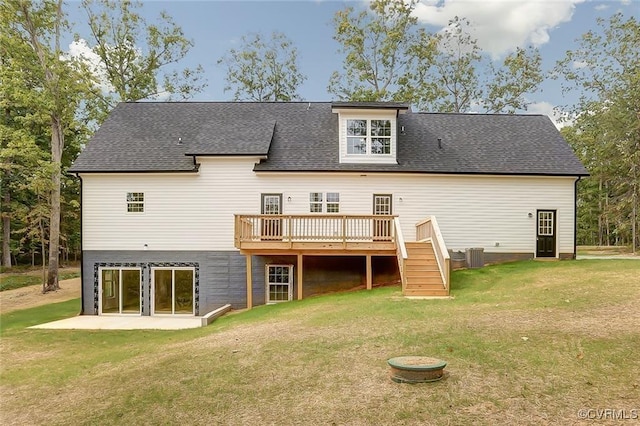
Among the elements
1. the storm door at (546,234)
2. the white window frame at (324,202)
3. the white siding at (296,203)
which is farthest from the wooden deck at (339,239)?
the storm door at (546,234)

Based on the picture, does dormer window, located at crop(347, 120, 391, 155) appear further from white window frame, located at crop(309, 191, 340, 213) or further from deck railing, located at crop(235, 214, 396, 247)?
deck railing, located at crop(235, 214, 396, 247)

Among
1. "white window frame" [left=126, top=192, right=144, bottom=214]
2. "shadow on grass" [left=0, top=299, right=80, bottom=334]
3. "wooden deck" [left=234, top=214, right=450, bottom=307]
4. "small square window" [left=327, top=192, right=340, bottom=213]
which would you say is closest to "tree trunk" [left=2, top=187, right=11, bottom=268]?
"shadow on grass" [left=0, top=299, right=80, bottom=334]

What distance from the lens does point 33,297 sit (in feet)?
81.3

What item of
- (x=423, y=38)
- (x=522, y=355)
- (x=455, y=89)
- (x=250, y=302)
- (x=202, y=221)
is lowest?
(x=250, y=302)

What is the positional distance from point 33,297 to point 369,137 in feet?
68.4

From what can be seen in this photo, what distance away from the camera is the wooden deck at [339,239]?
50.1ft

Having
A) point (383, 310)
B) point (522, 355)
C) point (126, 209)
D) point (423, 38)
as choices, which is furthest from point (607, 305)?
point (423, 38)

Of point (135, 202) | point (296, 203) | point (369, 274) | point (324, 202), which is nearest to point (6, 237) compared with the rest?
point (135, 202)

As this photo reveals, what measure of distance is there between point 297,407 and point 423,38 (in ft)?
103

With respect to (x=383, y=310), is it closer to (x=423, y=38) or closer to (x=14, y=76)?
(x=14, y=76)

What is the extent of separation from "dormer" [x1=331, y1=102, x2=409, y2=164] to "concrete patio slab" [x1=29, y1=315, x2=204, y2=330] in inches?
364

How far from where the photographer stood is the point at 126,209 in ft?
60.9

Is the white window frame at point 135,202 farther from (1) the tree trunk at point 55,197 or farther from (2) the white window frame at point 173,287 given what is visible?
(1) the tree trunk at point 55,197

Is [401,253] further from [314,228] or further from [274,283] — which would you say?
[274,283]
